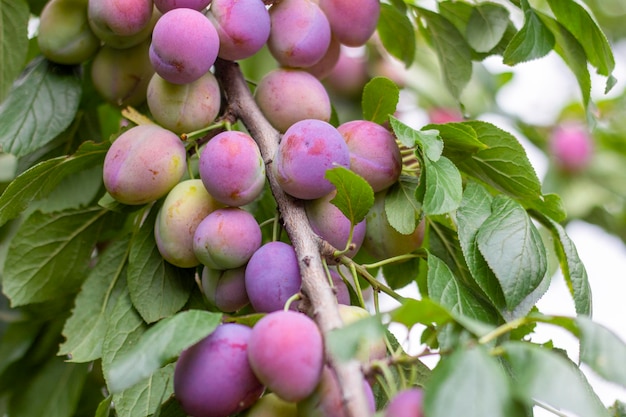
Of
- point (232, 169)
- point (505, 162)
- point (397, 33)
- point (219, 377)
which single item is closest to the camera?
point (219, 377)

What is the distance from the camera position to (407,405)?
1.52 feet

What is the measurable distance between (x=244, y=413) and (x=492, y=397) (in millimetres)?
214

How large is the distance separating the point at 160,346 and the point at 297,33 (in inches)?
14.9

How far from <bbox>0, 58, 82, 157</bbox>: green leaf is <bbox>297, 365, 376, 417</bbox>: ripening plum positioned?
467mm

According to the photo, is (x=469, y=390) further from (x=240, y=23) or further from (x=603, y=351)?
(x=240, y=23)

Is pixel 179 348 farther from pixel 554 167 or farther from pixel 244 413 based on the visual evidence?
pixel 554 167

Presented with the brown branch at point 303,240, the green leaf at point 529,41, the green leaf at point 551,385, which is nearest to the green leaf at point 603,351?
the green leaf at point 551,385

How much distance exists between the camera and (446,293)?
2.16 feet

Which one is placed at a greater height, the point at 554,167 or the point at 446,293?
the point at 446,293

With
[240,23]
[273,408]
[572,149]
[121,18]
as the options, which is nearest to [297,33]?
[240,23]

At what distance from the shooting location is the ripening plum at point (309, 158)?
2.08ft

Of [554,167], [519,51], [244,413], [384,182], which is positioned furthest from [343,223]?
[554,167]

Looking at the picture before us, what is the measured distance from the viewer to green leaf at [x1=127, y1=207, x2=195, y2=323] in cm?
74

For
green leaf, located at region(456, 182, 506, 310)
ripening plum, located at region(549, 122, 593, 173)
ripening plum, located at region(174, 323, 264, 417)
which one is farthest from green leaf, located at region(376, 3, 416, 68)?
ripening plum, located at region(549, 122, 593, 173)
